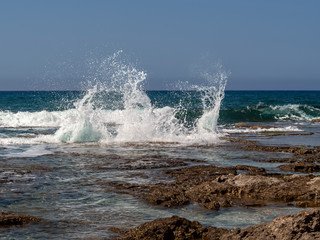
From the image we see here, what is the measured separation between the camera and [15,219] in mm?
6348

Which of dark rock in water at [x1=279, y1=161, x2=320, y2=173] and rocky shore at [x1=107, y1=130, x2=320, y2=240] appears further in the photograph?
dark rock in water at [x1=279, y1=161, x2=320, y2=173]

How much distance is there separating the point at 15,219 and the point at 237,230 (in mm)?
2986

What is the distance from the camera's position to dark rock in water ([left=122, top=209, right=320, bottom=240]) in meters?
4.78

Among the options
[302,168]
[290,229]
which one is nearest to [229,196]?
[290,229]

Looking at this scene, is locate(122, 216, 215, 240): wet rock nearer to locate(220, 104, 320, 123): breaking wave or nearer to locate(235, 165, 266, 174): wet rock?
locate(235, 165, 266, 174): wet rock

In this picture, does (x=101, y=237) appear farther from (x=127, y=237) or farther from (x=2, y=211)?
(x=2, y=211)

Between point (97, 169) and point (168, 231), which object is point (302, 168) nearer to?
point (97, 169)

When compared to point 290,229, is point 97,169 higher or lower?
lower

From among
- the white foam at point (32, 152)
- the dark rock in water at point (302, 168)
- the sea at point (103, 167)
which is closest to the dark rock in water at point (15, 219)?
the sea at point (103, 167)

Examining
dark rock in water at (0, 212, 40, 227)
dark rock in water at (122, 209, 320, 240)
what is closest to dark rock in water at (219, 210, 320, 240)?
dark rock in water at (122, 209, 320, 240)

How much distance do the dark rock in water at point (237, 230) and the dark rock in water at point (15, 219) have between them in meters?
1.47

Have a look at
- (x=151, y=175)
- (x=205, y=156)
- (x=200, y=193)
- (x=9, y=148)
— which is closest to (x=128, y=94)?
(x=9, y=148)

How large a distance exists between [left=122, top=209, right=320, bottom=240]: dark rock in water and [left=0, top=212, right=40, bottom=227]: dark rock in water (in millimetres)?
1473

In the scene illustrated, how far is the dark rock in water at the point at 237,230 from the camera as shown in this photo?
15.7 feet
